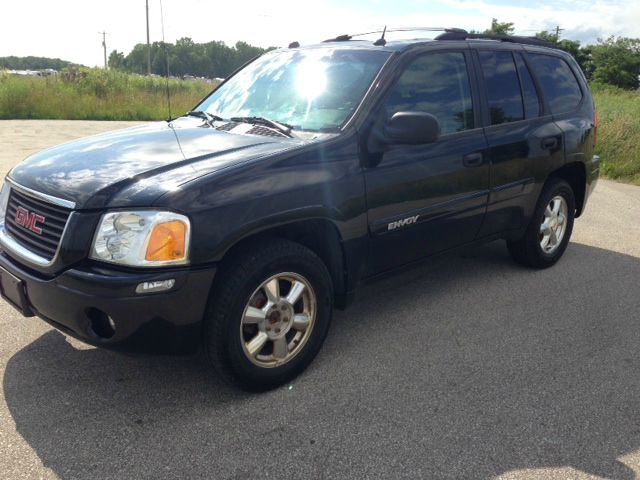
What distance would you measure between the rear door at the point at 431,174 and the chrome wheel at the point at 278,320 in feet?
1.89

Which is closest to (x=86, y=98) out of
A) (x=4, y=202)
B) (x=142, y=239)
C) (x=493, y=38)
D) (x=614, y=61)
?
(x=493, y=38)

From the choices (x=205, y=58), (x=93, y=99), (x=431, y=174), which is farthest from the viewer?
(x=205, y=58)

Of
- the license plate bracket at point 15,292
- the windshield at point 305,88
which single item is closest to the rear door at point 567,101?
the windshield at point 305,88

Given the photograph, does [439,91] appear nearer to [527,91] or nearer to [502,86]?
[502,86]

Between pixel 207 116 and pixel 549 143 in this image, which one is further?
pixel 549 143

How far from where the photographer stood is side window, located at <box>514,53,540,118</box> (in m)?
4.49

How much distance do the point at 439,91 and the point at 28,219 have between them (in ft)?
8.31

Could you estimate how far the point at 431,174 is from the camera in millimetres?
3596

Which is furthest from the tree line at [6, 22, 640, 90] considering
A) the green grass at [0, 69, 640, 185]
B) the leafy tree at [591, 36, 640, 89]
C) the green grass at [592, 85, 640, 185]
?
the green grass at [592, 85, 640, 185]

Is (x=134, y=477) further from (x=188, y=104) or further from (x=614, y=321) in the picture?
(x=188, y=104)

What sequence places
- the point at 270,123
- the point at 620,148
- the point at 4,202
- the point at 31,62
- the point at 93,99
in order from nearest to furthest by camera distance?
the point at 4,202
the point at 270,123
the point at 620,148
the point at 93,99
the point at 31,62

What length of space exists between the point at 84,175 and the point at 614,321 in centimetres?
352

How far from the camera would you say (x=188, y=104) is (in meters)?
21.3

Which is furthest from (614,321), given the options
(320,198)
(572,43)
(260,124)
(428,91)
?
(572,43)
